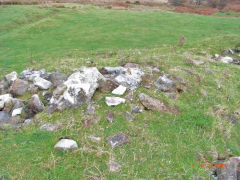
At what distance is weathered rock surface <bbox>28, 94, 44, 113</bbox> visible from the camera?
686 cm

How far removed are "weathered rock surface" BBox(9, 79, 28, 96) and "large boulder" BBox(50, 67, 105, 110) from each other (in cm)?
191

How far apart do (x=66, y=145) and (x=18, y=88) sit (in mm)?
4216

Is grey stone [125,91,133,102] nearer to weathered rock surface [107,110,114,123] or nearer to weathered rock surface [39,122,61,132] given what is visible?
weathered rock surface [107,110,114,123]

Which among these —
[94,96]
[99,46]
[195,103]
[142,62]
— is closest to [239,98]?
[195,103]

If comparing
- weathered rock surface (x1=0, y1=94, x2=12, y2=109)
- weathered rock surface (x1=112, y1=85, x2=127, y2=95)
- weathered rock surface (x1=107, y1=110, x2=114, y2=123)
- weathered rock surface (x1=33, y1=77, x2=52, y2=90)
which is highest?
weathered rock surface (x1=112, y1=85, x2=127, y2=95)

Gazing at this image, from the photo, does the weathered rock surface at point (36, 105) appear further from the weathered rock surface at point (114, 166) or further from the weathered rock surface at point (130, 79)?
the weathered rock surface at point (114, 166)

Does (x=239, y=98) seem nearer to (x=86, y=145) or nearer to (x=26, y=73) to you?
(x=86, y=145)

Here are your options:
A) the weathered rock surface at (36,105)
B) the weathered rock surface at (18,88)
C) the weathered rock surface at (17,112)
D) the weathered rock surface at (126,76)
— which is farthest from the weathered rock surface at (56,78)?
the weathered rock surface at (17,112)

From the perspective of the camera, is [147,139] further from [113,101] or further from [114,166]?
[113,101]

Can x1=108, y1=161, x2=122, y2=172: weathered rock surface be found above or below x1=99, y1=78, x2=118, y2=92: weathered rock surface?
below

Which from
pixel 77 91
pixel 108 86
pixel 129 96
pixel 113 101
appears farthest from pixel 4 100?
pixel 129 96

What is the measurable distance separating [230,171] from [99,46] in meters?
16.0

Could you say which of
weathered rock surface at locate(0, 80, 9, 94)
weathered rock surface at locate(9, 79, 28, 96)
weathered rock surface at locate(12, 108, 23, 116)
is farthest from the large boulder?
weathered rock surface at locate(0, 80, 9, 94)

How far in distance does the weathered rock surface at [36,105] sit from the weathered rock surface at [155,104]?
11.4ft
